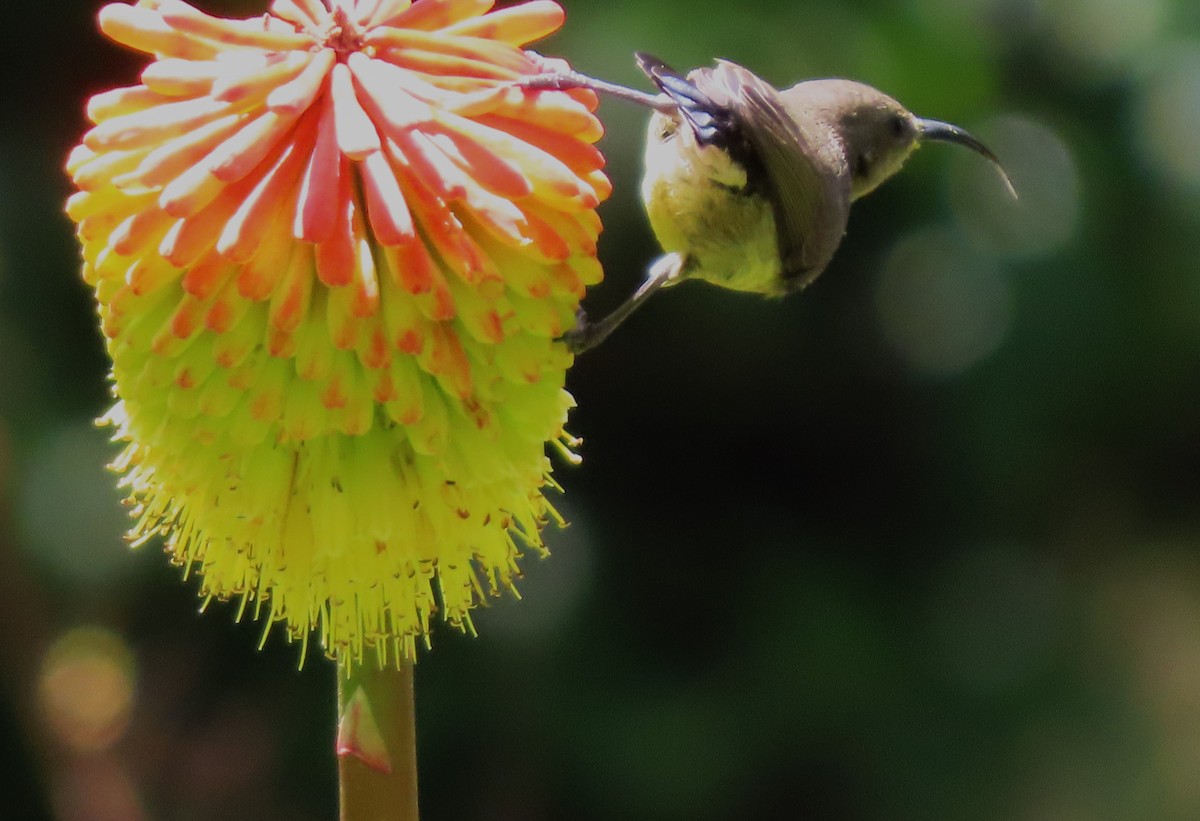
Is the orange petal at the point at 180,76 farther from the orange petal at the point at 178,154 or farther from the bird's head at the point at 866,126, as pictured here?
the bird's head at the point at 866,126

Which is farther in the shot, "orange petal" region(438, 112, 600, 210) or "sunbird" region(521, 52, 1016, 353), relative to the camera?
"sunbird" region(521, 52, 1016, 353)

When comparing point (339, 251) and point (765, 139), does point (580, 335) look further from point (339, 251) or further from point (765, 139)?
point (765, 139)

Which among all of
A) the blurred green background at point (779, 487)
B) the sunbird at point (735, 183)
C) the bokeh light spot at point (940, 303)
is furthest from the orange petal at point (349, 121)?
the bokeh light spot at point (940, 303)

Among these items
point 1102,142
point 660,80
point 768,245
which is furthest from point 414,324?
point 1102,142

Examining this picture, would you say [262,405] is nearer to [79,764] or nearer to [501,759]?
[79,764]

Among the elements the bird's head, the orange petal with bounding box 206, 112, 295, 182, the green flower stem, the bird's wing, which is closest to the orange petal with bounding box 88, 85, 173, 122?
the orange petal with bounding box 206, 112, 295, 182

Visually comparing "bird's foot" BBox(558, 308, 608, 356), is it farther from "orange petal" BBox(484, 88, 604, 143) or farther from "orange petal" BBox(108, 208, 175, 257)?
"orange petal" BBox(108, 208, 175, 257)

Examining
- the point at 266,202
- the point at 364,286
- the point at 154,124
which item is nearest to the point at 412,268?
the point at 364,286
